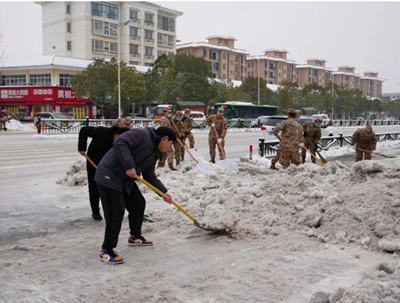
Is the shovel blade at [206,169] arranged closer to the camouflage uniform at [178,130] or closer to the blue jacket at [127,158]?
Result: the camouflage uniform at [178,130]

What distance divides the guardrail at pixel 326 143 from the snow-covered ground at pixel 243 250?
20.5 feet

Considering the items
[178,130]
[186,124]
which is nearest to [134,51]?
[186,124]

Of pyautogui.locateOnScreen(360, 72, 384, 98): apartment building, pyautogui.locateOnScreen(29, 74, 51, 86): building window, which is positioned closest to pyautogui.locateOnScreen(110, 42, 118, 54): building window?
pyautogui.locateOnScreen(29, 74, 51, 86): building window

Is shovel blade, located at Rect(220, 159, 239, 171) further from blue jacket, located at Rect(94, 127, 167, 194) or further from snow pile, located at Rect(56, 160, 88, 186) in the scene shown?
blue jacket, located at Rect(94, 127, 167, 194)

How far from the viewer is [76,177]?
360 inches

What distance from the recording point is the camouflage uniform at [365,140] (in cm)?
1258

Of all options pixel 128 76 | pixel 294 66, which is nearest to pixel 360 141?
pixel 128 76

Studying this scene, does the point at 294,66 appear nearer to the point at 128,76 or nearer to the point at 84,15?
the point at 84,15

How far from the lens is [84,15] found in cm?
5966

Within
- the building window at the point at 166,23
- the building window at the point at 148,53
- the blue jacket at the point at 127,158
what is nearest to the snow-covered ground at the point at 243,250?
the blue jacket at the point at 127,158

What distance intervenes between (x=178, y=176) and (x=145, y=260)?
16.3 ft

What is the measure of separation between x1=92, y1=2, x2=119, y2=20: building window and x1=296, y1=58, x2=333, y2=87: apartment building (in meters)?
53.2

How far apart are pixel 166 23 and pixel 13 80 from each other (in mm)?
27368

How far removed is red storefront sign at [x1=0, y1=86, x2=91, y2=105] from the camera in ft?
157
